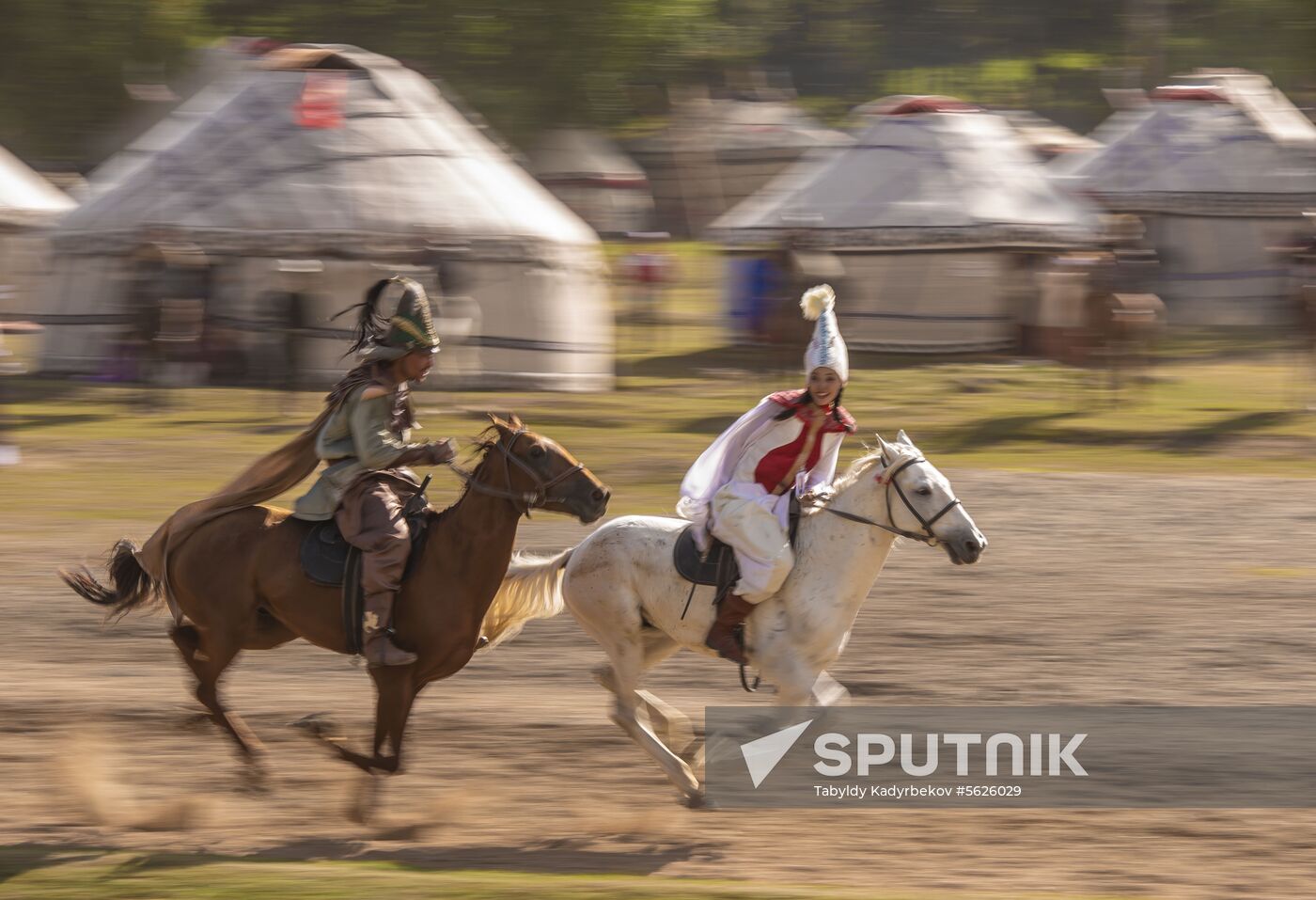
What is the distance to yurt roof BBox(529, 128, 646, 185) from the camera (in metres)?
42.9

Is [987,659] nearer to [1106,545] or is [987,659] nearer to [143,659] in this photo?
[1106,545]

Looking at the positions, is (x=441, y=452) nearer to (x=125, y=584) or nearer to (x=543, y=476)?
(x=543, y=476)

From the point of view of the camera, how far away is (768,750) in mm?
7445

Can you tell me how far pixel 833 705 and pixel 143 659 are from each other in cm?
461

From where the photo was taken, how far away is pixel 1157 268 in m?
30.3

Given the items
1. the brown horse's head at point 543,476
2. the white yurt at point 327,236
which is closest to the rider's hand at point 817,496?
the brown horse's head at point 543,476

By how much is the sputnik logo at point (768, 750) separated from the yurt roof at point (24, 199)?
20846mm

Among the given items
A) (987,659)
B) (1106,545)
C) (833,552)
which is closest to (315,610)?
(833,552)

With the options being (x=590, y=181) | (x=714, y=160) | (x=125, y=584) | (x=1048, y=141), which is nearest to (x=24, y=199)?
(x=590, y=181)

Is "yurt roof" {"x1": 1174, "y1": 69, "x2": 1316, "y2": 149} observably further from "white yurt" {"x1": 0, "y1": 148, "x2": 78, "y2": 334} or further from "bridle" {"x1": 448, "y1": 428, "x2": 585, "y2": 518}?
"bridle" {"x1": 448, "y1": 428, "x2": 585, "y2": 518}

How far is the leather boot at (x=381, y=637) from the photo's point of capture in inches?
273

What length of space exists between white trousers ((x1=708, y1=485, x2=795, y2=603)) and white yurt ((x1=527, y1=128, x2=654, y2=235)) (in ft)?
117

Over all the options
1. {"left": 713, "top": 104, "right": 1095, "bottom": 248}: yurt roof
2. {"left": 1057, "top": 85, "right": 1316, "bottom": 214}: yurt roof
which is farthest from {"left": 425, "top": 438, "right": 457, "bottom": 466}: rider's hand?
{"left": 1057, "top": 85, "right": 1316, "bottom": 214}: yurt roof

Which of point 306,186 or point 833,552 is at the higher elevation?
point 833,552
